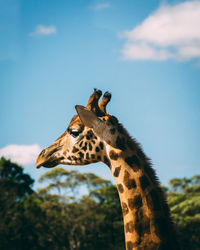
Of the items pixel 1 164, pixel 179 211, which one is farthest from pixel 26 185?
pixel 179 211

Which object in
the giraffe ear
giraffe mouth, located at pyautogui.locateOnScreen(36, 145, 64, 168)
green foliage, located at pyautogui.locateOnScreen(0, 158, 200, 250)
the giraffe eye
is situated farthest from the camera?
green foliage, located at pyautogui.locateOnScreen(0, 158, 200, 250)

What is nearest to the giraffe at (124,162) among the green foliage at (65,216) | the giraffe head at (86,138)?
the giraffe head at (86,138)

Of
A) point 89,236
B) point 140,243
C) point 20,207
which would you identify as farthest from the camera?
point 89,236

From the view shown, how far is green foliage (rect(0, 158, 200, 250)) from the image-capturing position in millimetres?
37125

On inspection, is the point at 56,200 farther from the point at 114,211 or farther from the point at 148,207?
the point at 148,207

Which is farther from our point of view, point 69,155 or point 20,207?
point 20,207

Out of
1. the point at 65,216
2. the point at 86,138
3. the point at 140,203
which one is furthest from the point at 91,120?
the point at 65,216

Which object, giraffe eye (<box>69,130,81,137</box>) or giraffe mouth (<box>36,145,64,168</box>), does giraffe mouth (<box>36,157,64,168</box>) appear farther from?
giraffe eye (<box>69,130,81,137</box>)

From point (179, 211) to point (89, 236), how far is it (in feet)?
40.8

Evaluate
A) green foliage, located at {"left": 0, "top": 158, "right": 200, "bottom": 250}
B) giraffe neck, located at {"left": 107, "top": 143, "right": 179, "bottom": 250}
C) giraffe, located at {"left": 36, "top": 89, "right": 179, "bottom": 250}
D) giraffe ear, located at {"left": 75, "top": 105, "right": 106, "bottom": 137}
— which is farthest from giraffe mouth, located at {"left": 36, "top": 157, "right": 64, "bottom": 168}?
green foliage, located at {"left": 0, "top": 158, "right": 200, "bottom": 250}

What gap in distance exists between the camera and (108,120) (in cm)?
448

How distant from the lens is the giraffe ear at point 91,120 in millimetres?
4363

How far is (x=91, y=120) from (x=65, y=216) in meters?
42.9

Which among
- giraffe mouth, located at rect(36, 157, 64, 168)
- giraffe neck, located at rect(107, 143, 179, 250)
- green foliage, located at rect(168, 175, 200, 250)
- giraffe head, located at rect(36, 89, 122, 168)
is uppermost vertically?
green foliage, located at rect(168, 175, 200, 250)
